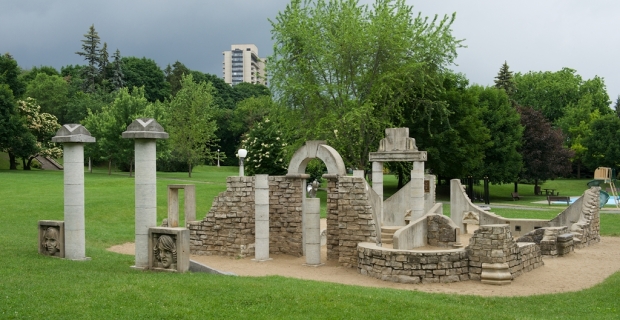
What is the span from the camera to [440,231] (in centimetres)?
1945

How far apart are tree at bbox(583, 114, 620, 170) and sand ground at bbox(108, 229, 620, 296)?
4220cm

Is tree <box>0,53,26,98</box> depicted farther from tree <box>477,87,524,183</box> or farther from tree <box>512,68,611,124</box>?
tree <box>512,68,611,124</box>

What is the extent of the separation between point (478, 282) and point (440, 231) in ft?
17.6

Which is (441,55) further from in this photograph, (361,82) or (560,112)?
(560,112)

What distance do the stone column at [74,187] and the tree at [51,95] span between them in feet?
175

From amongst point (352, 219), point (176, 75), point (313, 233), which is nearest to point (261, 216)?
point (313, 233)

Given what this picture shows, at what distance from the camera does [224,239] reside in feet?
58.9

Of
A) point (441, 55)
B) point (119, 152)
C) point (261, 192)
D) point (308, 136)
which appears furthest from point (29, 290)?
point (119, 152)

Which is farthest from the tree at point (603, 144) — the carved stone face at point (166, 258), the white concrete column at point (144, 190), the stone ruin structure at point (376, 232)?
the carved stone face at point (166, 258)

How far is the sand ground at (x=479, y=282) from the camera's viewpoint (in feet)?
43.7

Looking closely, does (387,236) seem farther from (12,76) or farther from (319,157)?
(12,76)

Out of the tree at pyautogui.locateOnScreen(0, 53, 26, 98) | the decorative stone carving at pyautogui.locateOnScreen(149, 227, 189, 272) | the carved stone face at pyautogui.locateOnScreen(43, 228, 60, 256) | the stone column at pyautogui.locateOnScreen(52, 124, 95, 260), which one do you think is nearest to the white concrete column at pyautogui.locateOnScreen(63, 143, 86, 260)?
the stone column at pyautogui.locateOnScreen(52, 124, 95, 260)

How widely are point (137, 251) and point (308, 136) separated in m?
19.6

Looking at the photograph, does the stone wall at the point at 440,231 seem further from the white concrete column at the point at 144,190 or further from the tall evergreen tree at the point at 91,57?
the tall evergreen tree at the point at 91,57
